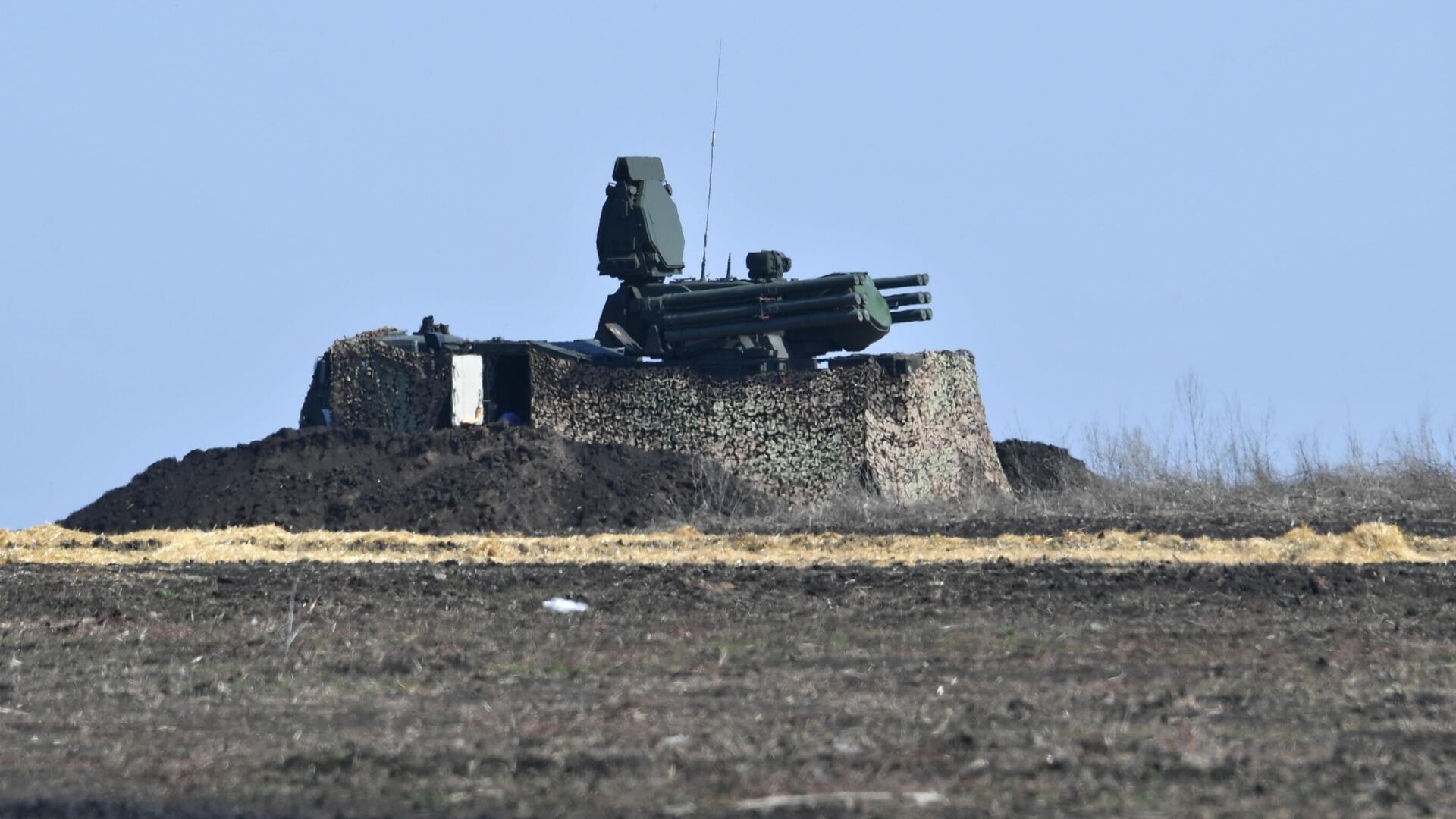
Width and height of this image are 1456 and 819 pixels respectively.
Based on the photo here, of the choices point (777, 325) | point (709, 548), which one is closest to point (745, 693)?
point (709, 548)

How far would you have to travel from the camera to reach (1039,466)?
3058 centimetres

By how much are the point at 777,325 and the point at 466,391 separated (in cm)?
434

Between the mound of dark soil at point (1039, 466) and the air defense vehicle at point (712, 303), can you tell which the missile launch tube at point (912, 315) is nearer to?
the air defense vehicle at point (712, 303)

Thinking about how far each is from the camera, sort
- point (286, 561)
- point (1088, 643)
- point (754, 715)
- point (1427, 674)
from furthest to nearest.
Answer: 1. point (286, 561)
2. point (1088, 643)
3. point (1427, 674)
4. point (754, 715)

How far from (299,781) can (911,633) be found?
5.41m

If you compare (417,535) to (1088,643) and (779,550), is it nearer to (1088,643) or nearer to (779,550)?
(779,550)

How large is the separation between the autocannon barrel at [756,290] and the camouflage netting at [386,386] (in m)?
3.24

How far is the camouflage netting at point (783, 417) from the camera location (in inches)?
1011

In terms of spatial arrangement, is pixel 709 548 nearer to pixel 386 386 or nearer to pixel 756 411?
pixel 756 411

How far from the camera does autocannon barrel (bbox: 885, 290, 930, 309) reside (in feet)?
89.9

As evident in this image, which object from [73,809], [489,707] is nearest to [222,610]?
[489,707]

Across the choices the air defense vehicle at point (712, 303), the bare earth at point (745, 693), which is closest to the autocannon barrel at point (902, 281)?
the air defense vehicle at point (712, 303)

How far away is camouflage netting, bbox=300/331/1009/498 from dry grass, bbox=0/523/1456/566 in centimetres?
380

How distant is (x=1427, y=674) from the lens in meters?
10.3
